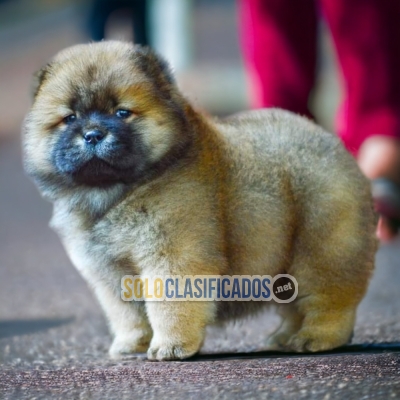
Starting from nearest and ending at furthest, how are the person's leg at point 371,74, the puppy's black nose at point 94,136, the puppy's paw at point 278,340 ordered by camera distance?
the puppy's black nose at point 94,136 → the puppy's paw at point 278,340 → the person's leg at point 371,74

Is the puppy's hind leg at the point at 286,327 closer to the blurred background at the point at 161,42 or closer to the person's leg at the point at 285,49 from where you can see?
the person's leg at the point at 285,49

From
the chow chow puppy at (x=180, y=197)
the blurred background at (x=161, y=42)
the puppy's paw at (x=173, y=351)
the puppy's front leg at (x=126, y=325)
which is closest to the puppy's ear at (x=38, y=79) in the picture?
Result: the chow chow puppy at (x=180, y=197)

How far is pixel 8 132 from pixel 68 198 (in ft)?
28.7

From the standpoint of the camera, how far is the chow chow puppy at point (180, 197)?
3.51 meters

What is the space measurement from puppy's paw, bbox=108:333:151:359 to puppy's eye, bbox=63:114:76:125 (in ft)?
3.03

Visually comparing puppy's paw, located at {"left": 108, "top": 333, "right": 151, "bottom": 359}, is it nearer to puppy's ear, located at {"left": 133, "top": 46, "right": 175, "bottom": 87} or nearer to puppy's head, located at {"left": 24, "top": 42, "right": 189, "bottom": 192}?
puppy's head, located at {"left": 24, "top": 42, "right": 189, "bottom": 192}

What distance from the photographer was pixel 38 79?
12.2ft

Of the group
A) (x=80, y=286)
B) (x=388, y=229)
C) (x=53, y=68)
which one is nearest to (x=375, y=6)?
(x=388, y=229)

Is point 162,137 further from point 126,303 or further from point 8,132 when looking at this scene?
point 8,132

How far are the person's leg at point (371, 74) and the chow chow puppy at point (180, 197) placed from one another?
208 centimetres

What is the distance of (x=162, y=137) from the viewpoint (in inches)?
140

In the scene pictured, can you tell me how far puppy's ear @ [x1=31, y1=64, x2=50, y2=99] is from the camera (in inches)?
146

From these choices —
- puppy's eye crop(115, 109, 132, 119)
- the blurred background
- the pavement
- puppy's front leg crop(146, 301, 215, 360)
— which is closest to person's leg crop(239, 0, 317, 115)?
the blurred background

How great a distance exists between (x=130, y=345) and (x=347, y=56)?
9.60 ft
